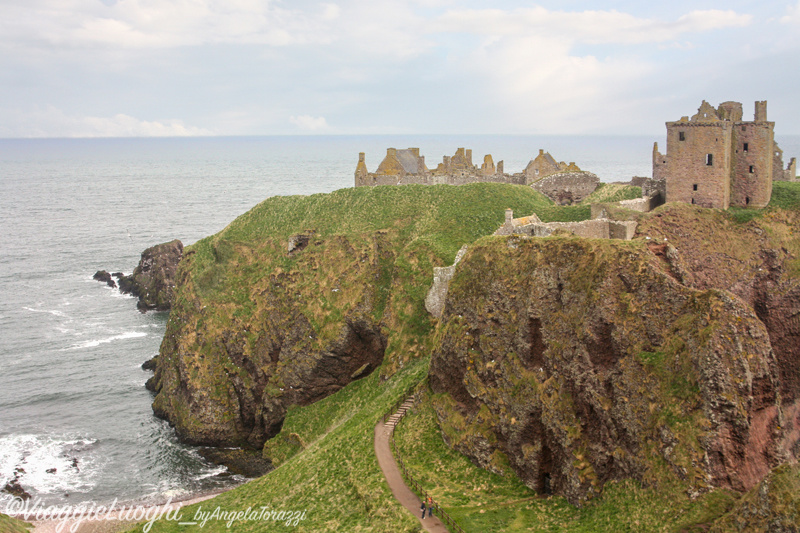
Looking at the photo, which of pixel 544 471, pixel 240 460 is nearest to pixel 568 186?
pixel 240 460

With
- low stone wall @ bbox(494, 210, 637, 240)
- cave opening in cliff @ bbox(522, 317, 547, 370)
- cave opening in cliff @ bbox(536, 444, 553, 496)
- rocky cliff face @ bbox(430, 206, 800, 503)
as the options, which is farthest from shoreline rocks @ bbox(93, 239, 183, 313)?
cave opening in cliff @ bbox(536, 444, 553, 496)

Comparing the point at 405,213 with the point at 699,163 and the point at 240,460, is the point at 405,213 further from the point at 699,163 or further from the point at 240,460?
the point at 240,460

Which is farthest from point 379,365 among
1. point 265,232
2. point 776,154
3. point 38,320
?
point 38,320

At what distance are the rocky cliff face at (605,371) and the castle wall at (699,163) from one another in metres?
12.7

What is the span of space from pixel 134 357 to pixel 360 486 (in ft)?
150

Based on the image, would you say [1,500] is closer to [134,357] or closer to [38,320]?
[134,357]

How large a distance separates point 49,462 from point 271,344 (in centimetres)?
1831

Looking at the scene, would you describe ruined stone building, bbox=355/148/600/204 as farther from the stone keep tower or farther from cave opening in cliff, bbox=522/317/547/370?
cave opening in cliff, bbox=522/317/547/370

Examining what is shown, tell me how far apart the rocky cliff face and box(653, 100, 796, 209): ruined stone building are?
1289cm

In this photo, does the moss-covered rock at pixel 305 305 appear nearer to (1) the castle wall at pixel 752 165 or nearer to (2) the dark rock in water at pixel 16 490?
(1) the castle wall at pixel 752 165

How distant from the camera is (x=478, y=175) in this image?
79.9 meters

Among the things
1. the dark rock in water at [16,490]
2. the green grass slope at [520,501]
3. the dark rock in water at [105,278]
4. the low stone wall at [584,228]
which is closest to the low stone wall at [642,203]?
the low stone wall at [584,228]

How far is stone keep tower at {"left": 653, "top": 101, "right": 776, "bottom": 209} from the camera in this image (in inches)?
2026

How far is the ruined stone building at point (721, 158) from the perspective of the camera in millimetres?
51469
